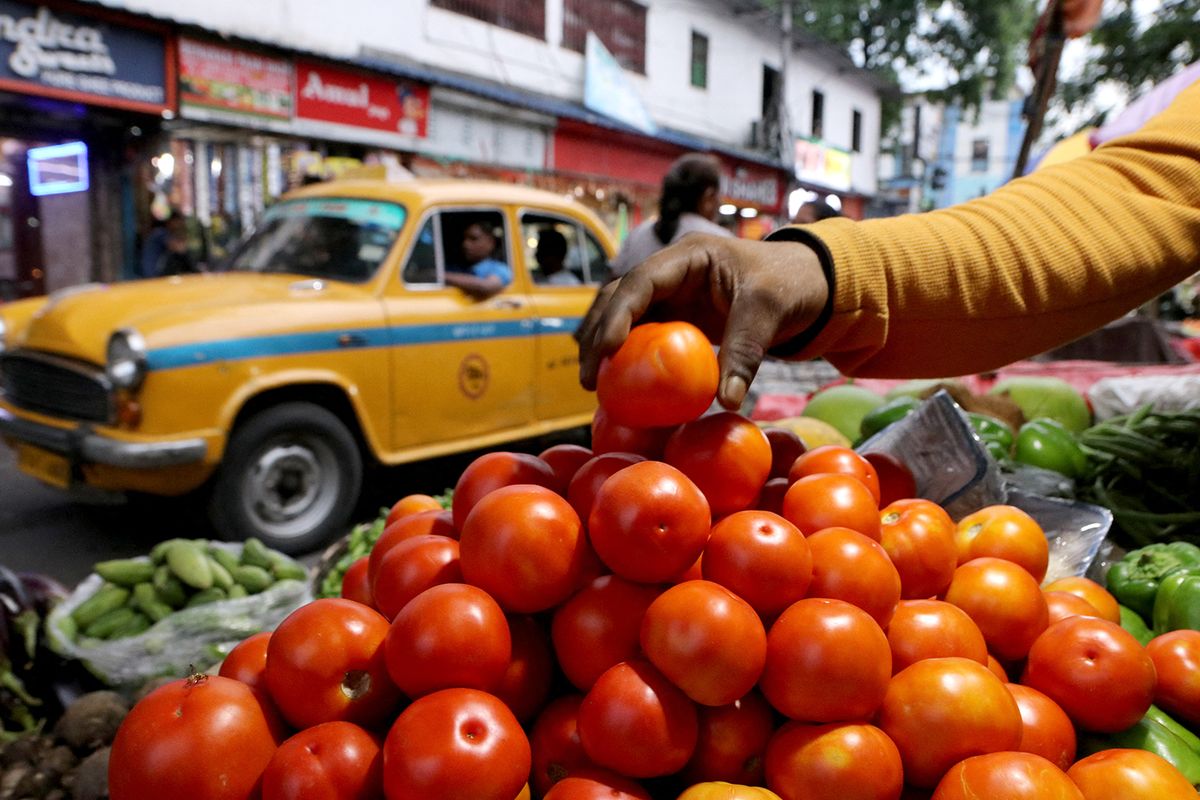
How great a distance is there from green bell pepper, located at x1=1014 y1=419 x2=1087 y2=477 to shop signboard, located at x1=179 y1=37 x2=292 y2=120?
28.9 feet

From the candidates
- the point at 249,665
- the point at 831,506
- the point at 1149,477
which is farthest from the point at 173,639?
the point at 1149,477

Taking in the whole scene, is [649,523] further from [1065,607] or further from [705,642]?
[1065,607]

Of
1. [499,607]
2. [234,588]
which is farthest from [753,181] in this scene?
[499,607]

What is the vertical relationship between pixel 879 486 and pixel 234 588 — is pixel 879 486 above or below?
above

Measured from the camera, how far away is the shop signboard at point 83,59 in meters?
7.45

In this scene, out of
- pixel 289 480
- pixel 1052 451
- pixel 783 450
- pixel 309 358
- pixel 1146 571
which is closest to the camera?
pixel 783 450

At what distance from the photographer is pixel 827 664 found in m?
1.10

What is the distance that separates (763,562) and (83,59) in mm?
9257

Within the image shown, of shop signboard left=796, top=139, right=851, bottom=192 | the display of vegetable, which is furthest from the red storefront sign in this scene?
shop signboard left=796, top=139, right=851, bottom=192

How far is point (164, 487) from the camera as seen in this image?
4461 mm

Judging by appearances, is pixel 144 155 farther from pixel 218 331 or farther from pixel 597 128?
pixel 597 128

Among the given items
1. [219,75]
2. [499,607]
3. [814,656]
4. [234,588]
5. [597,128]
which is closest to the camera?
[814,656]

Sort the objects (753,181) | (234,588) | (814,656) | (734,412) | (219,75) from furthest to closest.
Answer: (753,181)
(219,75)
(234,588)
(734,412)
(814,656)

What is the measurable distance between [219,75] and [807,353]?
9264 mm
